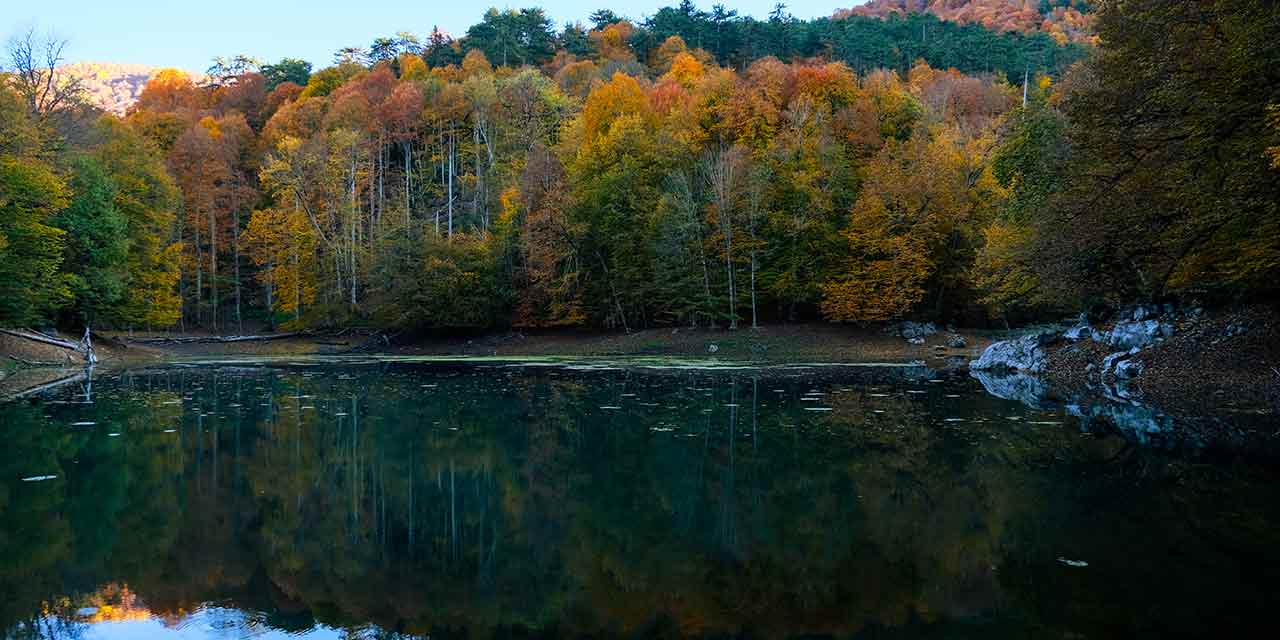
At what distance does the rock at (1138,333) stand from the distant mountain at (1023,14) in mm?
89358

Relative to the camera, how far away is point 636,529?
755 centimetres

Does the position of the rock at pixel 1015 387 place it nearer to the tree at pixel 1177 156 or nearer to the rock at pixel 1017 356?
the rock at pixel 1017 356

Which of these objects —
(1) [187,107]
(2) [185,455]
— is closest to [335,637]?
(2) [185,455]

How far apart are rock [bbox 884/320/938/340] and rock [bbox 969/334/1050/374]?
14862 millimetres

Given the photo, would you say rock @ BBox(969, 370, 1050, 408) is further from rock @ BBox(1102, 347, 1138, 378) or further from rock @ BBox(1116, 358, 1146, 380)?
rock @ BBox(1116, 358, 1146, 380)

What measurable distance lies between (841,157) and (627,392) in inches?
1266

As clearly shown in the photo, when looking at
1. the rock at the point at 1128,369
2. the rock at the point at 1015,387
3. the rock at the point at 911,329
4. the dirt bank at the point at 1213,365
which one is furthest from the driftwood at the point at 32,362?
the rock at the point at 911,329

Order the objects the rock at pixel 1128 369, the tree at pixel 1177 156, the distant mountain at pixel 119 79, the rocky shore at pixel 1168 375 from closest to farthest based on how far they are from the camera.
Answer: the rocky shore at pixel 1168 375 < the tree at pixel 1177 156 < the rock at pixel 1128 369 < the distant mountain at pixel 119 79

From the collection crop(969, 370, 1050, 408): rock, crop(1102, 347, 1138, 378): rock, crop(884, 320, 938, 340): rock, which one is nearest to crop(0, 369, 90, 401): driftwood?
crop(969, 370, 1050, 408): rock

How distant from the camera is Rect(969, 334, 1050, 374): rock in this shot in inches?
1025

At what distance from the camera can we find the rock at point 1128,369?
20062mm

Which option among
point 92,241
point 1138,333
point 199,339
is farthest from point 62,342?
point 1138,333

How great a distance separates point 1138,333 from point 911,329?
23029 millimetres

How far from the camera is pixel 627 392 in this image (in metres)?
21.7
